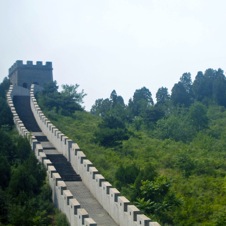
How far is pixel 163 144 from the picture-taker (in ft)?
120

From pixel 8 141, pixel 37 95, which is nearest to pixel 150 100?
pixel 37 95

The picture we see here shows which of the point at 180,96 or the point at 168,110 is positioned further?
the point at 180,96

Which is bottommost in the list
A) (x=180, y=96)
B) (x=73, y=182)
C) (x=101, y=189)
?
(x=101, y=189)

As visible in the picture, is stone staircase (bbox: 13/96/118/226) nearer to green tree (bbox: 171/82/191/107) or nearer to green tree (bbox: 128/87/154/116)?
green tree (bbox: 128/87/154/116)

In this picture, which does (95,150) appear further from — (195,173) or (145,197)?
(145,197)

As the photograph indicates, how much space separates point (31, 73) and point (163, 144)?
26465 mm

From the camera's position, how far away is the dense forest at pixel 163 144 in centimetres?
2216

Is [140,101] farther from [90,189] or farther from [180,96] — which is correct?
[90,189]

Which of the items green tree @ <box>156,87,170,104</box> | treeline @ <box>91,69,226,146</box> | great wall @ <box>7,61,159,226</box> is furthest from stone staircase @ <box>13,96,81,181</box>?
green tree @ <box>156,87,170,104</box>

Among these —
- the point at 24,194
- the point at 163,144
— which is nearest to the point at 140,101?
the point at 163,144

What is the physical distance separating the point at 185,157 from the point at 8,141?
9.22 m

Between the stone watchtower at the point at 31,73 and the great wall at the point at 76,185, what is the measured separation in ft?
60.5

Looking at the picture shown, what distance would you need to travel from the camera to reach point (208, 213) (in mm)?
21875

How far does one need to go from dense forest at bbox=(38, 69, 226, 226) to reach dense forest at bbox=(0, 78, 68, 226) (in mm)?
3163
